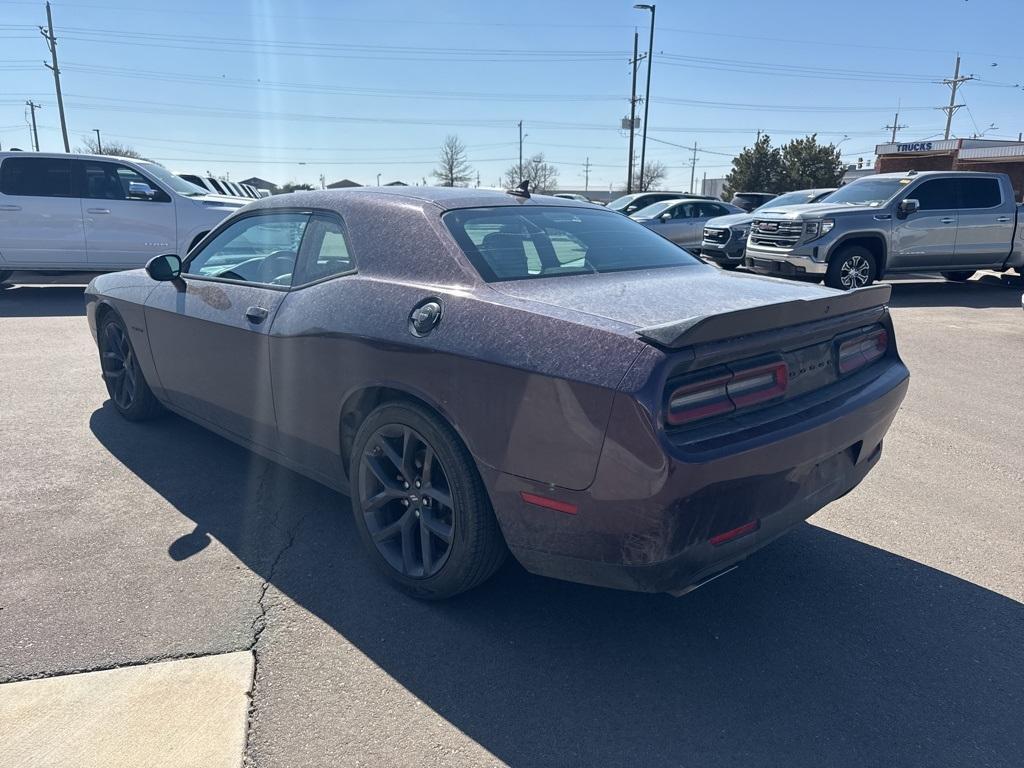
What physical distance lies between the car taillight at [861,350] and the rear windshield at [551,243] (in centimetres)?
92

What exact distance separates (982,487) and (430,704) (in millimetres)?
3440

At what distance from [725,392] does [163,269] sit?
10.9 ft

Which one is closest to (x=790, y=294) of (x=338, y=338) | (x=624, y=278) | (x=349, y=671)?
(x=624, y=278)

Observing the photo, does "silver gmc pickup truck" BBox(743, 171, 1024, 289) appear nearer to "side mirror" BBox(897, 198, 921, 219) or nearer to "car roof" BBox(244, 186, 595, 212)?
"side mirror" BBox(897, 198, 921, 219)

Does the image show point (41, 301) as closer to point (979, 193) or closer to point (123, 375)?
point (123, 375)

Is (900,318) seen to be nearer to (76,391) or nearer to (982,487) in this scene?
(982,487)

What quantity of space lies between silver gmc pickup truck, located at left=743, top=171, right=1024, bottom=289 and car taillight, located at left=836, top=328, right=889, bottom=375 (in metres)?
8.10

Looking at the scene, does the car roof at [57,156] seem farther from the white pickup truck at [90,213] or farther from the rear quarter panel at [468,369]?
the rear quarter panel at [468,369]

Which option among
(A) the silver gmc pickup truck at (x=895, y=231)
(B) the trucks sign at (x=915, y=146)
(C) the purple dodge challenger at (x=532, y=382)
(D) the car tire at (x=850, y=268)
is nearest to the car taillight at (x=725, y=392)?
(C) the purple dodge challenger at (x=532, y=382)

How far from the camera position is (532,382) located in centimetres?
235

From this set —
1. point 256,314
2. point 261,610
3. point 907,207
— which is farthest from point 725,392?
point 907,207

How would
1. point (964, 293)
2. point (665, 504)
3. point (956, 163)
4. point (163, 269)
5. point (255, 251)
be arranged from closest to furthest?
point (665, 504) < point (255, 251) < point (163, 269) < point (964, 293) < point (956, 163)

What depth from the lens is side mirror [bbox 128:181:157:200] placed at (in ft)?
34.8

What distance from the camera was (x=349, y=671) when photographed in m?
2.55
